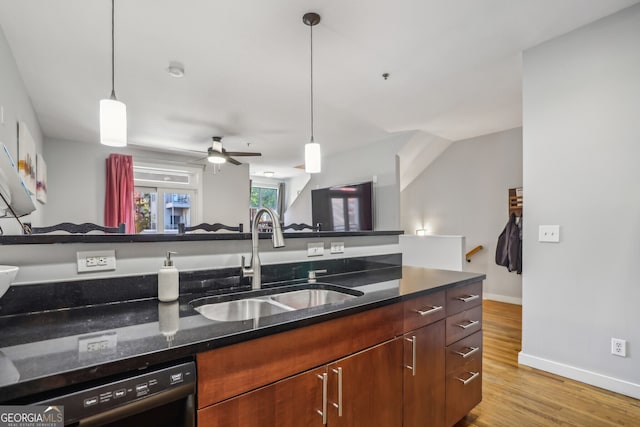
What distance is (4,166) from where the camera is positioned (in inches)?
37.5

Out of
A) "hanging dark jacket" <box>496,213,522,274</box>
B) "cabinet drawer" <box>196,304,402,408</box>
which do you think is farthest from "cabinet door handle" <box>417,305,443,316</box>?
"hanging dark jacket" <box>496,213,522,274</box>

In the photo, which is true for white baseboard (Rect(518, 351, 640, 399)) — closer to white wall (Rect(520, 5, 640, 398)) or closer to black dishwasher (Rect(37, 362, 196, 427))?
white wall (Rect(520, 5, 640, 398))

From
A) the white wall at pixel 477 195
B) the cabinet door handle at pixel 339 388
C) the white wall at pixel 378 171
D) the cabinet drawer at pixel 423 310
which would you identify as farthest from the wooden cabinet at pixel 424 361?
the white wall at pixel 477 195

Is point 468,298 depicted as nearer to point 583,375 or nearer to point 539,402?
point 539,402

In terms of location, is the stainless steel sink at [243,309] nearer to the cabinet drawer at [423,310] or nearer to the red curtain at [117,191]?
the cabinet drawer at [423,310]

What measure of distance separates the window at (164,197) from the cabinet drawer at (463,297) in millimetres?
5176

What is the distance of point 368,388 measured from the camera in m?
1.17

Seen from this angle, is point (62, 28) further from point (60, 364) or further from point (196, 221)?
point (196, 221)

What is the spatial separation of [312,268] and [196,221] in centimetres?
506

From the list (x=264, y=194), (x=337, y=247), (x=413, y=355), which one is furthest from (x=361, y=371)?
(x=264, y=194)

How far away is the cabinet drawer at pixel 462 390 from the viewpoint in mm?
1572

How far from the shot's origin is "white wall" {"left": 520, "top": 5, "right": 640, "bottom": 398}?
2.01 m

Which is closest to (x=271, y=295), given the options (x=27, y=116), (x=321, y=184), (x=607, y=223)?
(x=607, y=223)

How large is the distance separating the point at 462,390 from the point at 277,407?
1194mm
